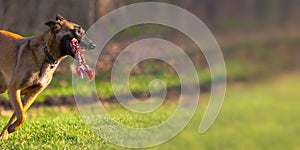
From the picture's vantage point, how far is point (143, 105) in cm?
1448

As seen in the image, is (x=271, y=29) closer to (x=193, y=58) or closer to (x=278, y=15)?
(x=278, y=15)

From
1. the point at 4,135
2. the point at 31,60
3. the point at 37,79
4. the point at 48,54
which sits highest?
the point at 48,54

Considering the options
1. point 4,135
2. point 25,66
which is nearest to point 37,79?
point 25,66

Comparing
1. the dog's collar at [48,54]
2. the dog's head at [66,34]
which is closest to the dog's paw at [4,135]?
the dog's collar at [48,54]

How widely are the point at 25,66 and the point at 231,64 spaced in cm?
1122

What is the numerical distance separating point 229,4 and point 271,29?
30.8 ft

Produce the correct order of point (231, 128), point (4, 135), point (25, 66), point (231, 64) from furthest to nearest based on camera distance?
point (231, 64) → point (231, 128) → point (4, 135) → point (25, 66)

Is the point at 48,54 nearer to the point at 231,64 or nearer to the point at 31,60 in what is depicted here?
the point at 31,60

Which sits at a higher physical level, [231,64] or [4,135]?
[231,64]

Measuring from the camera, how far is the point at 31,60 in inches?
338

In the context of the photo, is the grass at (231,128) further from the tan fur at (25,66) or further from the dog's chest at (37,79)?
the dog's chest at (37,79)

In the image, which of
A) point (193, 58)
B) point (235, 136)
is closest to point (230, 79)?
point (193, 58)

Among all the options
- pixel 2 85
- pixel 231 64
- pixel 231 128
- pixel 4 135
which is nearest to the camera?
pixel 4 135

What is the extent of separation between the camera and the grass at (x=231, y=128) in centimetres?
891
